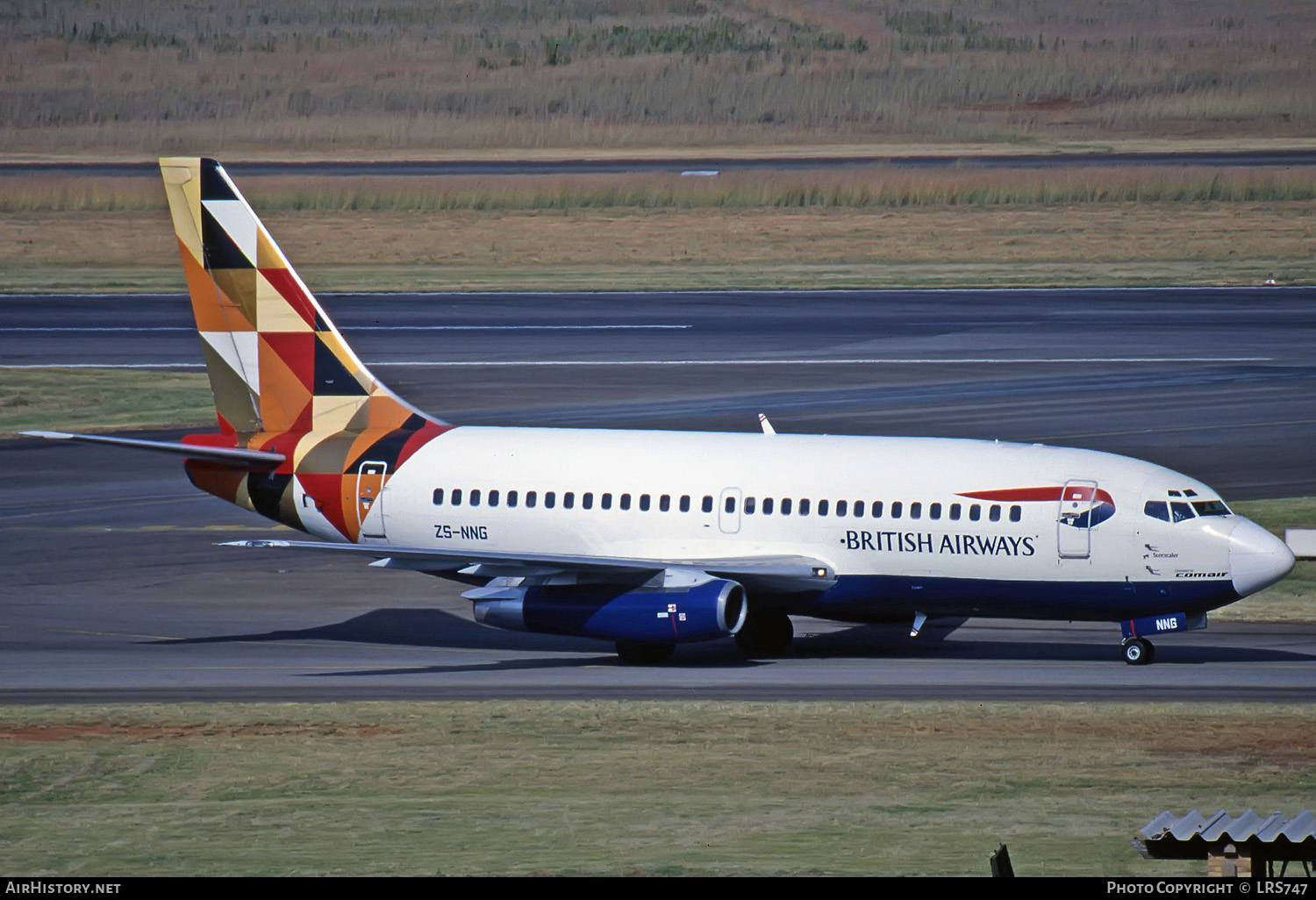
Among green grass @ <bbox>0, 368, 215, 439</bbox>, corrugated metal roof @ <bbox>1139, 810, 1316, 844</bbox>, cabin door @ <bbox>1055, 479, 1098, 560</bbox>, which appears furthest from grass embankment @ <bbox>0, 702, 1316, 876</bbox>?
green grass @ <bbox>0, 368, 215, 439</bbox>

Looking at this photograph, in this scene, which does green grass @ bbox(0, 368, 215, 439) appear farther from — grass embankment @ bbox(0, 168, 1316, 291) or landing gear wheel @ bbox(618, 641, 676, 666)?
landing gear wheel @ bbox(618, 641, 676, 666)

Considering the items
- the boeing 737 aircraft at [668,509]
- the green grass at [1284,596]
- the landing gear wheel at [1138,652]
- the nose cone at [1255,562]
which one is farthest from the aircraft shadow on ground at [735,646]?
the green grass at [1284,596]

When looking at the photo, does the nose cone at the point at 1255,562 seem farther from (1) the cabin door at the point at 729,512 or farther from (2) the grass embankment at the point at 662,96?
(2) the grass embankment at the point at 662,96

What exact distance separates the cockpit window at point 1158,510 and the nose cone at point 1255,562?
1105 mm

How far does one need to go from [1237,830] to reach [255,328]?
94.5ft

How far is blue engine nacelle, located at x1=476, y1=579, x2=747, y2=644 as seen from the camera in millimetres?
31828

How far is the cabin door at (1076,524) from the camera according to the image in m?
31.6

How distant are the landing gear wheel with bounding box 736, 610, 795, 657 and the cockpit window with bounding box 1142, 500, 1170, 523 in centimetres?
680

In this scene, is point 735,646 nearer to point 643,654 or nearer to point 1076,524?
point 643,654

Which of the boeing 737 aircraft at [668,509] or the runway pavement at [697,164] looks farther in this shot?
the runway pavement at [697,164]

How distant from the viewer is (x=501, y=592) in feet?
108

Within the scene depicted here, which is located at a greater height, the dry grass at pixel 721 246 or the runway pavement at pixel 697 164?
the runway pavement at pixel 697 164

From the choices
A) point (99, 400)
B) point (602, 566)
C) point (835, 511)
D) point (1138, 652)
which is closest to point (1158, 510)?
point (1138, 652)

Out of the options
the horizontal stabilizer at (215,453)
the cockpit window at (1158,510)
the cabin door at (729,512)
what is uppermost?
the horizontal stabilizer at (215,453)
